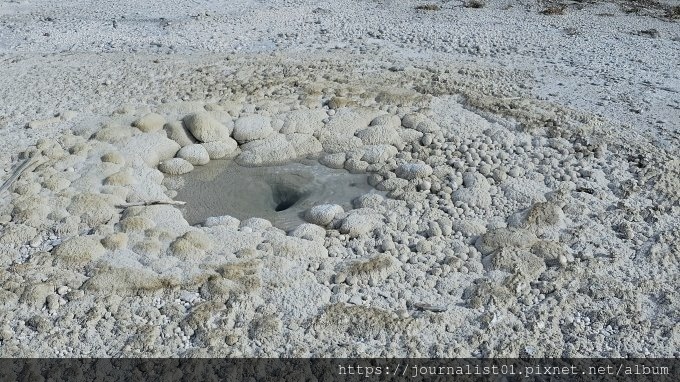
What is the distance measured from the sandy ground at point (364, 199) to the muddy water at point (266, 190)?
15 cm

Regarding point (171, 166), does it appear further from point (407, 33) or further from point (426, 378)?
point (407, 33)

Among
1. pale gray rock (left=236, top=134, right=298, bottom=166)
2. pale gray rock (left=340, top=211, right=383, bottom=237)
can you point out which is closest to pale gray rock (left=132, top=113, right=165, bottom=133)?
pale gray rock (left=236, top=134, right=298, bottom=166)

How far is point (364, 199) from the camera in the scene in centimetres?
454

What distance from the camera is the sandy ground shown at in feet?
11.6

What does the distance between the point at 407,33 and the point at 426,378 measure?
4662 millimetres

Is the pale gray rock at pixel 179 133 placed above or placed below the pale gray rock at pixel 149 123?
below

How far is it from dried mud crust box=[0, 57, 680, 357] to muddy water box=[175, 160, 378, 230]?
11 centimetres

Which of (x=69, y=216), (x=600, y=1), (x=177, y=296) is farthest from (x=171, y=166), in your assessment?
(x=600, y=1)

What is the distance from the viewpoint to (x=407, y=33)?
23.7ft

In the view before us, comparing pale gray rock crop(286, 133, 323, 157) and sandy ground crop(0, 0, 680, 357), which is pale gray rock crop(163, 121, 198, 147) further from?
pale gray rock crop(286, 133, 323, 157)

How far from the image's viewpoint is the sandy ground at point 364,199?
3.54 metres

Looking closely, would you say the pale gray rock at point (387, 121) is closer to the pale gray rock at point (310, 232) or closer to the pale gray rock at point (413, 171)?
the pale gray rock at point (413, 171)

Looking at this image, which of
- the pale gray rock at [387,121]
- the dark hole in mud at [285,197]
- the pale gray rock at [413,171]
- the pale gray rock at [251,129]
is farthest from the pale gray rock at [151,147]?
the pale gray rock at [413,171]

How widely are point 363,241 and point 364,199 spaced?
459 millimetres
